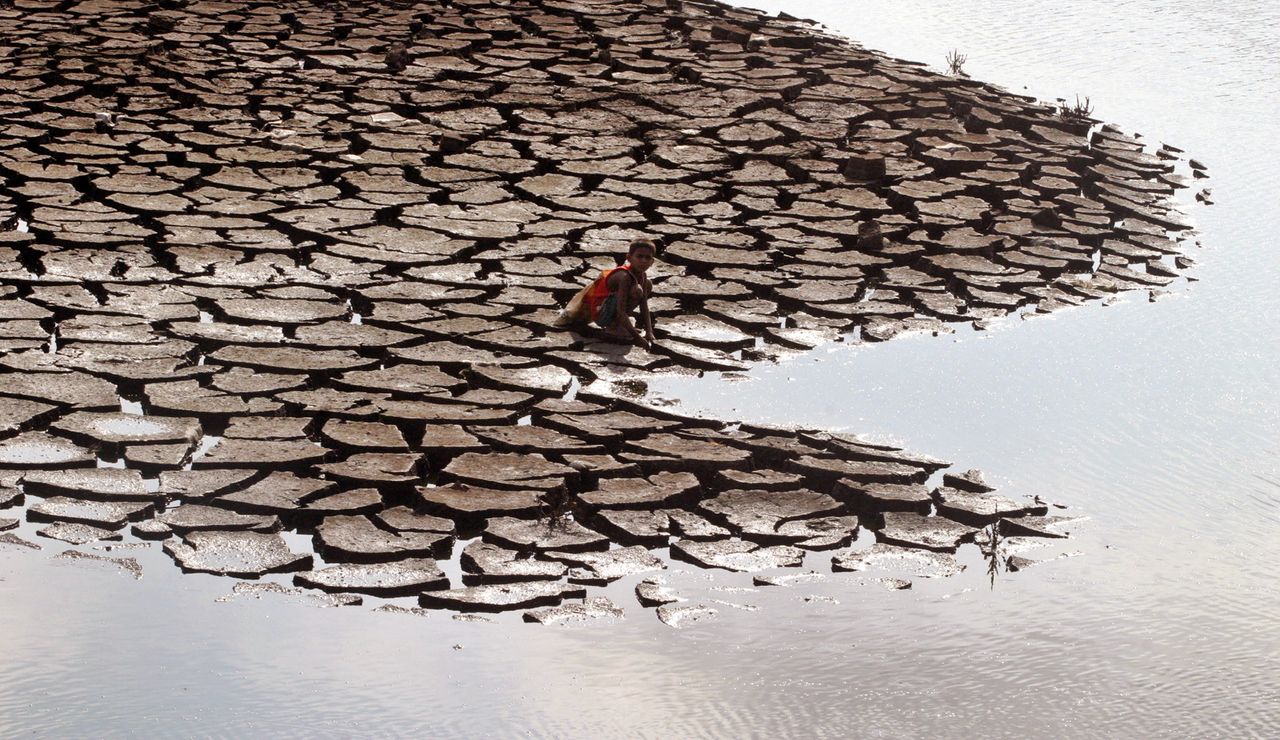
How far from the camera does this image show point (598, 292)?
5.59 m

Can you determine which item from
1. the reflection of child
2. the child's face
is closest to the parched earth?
the reflection of child

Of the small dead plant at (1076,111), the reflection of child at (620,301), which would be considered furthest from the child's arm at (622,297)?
the small dead plant at (1076,111)

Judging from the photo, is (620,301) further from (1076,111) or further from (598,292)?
(1076,111)

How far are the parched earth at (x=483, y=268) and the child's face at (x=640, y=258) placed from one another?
0.29 metres

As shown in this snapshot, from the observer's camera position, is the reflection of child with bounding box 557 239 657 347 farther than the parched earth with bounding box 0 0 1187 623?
Yes

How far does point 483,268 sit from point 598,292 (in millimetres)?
814

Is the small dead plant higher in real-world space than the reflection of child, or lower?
higher

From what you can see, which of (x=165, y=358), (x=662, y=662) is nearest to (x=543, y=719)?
(x=662, y=662)

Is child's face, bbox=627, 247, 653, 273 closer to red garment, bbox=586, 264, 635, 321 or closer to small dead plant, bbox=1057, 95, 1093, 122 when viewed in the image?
red garment, bbox=586, 264, 635, 321

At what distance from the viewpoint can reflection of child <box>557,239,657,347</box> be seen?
556cm

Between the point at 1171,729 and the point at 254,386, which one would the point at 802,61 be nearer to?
the point at 254,386

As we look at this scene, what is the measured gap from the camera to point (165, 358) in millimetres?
5113

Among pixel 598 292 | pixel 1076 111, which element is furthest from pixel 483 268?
pixel 1076 111

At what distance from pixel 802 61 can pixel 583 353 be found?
18.6 feet
